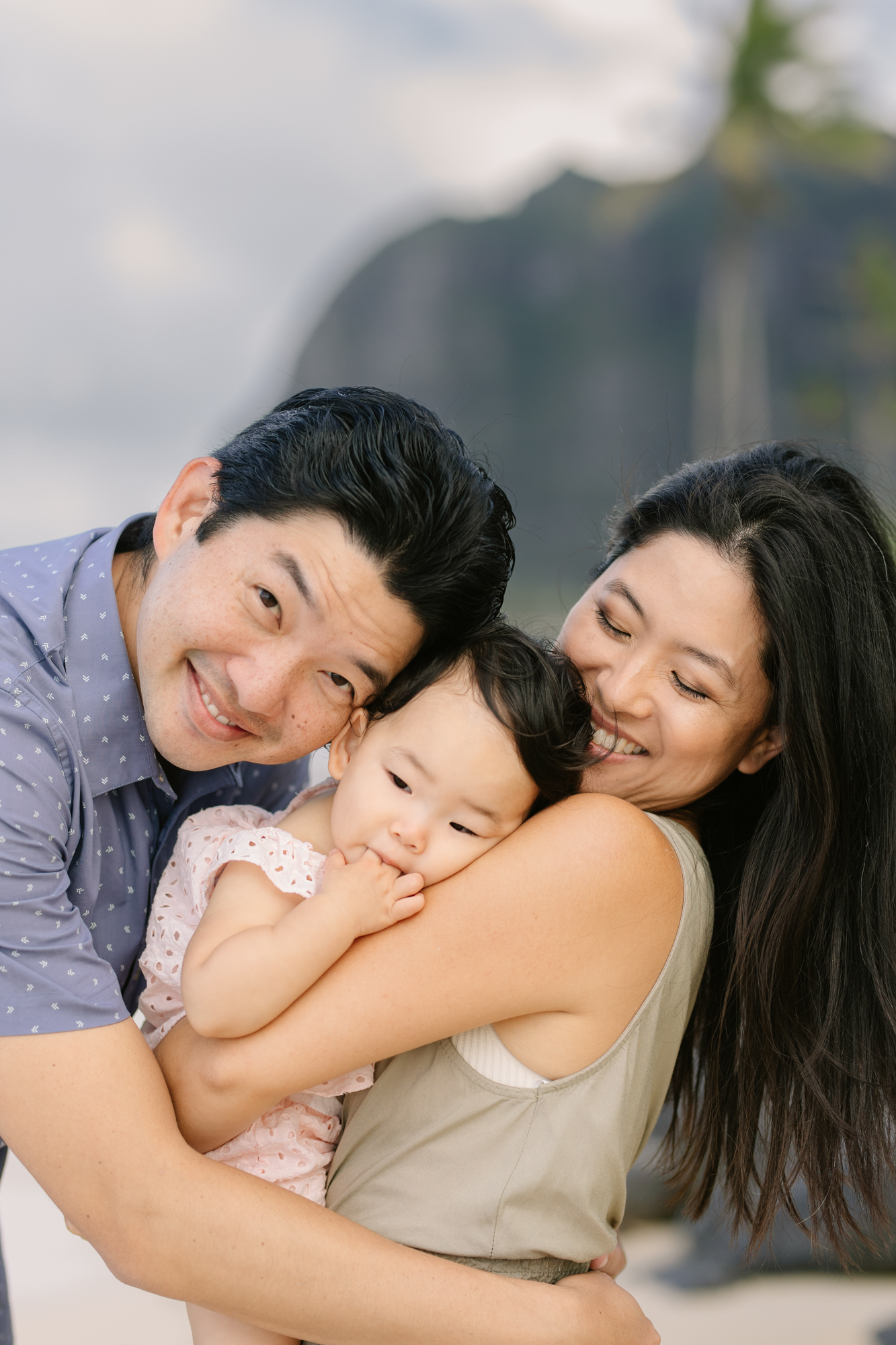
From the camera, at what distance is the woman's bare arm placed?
1.51 metres

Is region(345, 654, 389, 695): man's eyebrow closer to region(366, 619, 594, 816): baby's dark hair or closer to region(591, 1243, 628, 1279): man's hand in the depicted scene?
region(366, 619, 594, 816): baby's dark hair

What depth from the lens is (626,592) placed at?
6.47ft

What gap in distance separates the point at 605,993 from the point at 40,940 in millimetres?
781

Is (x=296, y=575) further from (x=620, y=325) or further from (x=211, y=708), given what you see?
(x=620, y=325)

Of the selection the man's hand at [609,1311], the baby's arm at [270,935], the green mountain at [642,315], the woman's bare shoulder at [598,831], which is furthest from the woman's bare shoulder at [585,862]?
the green mountain at [642,315]

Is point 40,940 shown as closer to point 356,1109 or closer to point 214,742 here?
point 214,742

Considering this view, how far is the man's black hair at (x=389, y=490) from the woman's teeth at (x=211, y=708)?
233mm

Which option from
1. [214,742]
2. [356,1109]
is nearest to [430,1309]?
[356,1109]

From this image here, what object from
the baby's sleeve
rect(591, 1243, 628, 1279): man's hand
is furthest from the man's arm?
rect(591, 1243, 628, 1279): man's hand

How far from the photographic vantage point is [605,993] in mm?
1631

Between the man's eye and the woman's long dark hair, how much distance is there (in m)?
0.63

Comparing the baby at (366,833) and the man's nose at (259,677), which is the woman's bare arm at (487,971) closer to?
the baby at (366,833)

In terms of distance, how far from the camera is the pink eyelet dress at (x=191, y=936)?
1.70 meters

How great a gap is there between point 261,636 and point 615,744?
0.65m
